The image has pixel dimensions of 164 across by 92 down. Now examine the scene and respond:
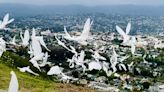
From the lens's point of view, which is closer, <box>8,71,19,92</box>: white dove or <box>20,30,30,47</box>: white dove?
<box>8,71,19,92</box>: white dove

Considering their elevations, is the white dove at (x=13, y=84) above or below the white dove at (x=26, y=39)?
above

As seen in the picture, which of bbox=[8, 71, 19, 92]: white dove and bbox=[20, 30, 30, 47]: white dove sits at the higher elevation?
bbox=[8, 71, 19, 92]: white dove

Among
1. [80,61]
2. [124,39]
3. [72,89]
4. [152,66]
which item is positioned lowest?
[152,66]

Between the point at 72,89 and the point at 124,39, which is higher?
the point at 124,39

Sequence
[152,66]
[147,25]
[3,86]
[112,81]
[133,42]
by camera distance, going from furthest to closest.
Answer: [147,25]
[152,66]
[112,81]
[3,86]
[133,42]

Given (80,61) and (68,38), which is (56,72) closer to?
(68,38)

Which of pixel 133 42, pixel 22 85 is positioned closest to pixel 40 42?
pixel 133 42

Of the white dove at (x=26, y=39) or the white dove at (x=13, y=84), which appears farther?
the white dove at (x=26, y=39)

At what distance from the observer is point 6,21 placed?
666 centimetres

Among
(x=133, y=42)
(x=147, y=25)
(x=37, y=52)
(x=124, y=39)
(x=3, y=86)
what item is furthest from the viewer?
(x=147, y=25)

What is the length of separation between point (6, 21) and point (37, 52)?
1.20 metres

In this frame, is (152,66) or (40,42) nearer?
(40,42)

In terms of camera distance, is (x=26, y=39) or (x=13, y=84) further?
(x=26, y=39)

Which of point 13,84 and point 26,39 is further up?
point 13,84
